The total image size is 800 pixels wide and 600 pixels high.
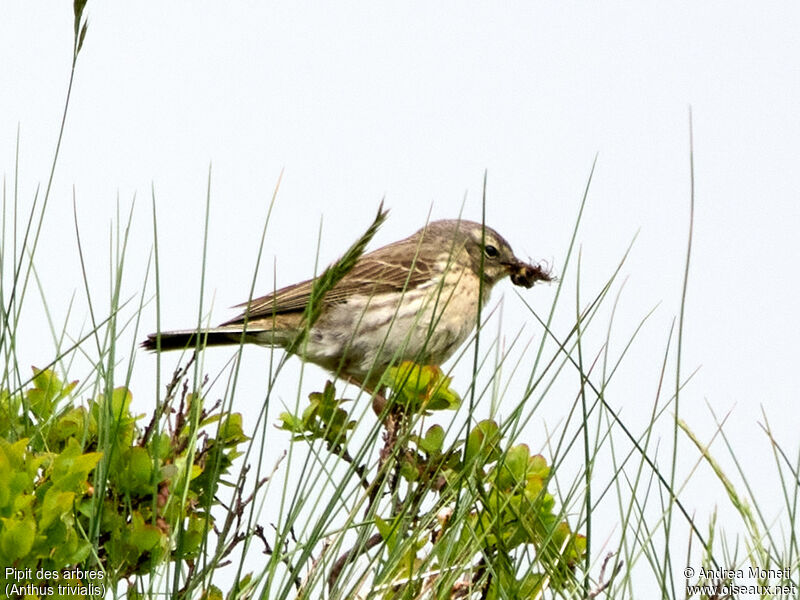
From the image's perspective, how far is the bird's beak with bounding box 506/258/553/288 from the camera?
815 centimetres

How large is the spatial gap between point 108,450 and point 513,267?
19.1 ft

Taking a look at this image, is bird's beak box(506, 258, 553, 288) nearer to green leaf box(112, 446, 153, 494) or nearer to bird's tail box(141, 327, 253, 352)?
bird's tail box(141, 327, 253, 352)

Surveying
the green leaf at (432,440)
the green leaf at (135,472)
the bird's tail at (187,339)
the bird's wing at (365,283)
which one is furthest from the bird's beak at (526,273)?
the green leaf at (135,472)

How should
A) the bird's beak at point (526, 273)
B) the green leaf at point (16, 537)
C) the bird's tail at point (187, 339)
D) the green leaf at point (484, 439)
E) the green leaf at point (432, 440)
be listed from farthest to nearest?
the bird's beak at point (526, 273), the bird's tail at point (187, 339), the green leaf at point (432, 440), the green leaf at point (484, 439), the green leaf at point (16, 537)

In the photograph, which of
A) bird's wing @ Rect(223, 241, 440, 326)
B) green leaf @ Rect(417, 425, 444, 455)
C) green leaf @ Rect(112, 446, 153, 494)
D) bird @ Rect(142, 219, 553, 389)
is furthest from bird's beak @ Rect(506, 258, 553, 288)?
green leaf @ Rect(112, 446, 153, 494)

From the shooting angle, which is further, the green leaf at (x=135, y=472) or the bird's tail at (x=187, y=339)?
the bird's tail at (x=187, y=339)

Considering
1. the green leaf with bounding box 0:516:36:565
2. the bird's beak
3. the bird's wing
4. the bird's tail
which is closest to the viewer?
the green leaf with bounding box 0:516:36:565

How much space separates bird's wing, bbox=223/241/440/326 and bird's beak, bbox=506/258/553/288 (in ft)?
2.06

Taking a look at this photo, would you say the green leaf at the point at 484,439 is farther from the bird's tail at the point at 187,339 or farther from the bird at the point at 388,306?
the bird at the point at 388,306

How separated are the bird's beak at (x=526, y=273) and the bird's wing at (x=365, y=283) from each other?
0.63 metres

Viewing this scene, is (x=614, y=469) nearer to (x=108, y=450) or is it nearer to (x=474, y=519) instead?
(x=474, y=519)

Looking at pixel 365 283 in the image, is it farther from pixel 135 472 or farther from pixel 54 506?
pixel 54 506

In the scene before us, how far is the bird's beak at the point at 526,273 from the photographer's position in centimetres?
815

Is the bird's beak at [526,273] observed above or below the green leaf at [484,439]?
above
